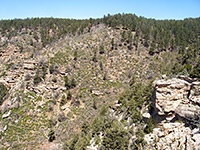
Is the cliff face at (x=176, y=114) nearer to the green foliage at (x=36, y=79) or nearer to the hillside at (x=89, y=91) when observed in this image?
the hillside at (x=89, y=91)

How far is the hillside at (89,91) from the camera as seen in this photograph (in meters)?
20.8

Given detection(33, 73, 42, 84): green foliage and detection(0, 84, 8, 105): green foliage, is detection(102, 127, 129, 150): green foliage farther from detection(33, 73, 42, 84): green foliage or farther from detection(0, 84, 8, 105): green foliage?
detection(0, 84, 8, 105): green foliage

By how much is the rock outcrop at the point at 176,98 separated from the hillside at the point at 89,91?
1030 mm

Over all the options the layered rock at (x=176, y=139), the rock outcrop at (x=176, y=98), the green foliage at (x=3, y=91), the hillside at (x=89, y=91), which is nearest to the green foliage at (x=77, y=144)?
the hillside at (x=89, y=91)

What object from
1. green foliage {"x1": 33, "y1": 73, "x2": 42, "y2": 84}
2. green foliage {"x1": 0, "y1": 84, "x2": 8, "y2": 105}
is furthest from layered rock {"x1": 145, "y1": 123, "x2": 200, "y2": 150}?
green foliage {"x1": 0, "y1": 84, "x2": 8, "y2": 105}

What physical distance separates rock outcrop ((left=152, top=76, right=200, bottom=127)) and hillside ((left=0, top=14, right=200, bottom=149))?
3.38 ft

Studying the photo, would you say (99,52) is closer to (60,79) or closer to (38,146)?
(60,79)

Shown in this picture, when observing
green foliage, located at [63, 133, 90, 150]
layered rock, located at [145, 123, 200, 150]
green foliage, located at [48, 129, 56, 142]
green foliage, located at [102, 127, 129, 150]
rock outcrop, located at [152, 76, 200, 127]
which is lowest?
green foliage, located at [48, 129, 56, 142]

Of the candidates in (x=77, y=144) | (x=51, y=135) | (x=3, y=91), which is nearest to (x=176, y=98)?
(x=77, y=144)

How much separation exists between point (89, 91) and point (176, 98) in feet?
77.0

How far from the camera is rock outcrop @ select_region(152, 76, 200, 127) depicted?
13.7 m

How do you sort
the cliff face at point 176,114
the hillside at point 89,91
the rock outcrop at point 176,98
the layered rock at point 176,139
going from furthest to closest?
the hillside at point 89,91, the rock outcrop at point 176,98, the cliff face at point 176,114, the layered rock at point 176,139

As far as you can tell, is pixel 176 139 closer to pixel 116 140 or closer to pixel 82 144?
pixel 116 140

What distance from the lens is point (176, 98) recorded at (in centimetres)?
1491
